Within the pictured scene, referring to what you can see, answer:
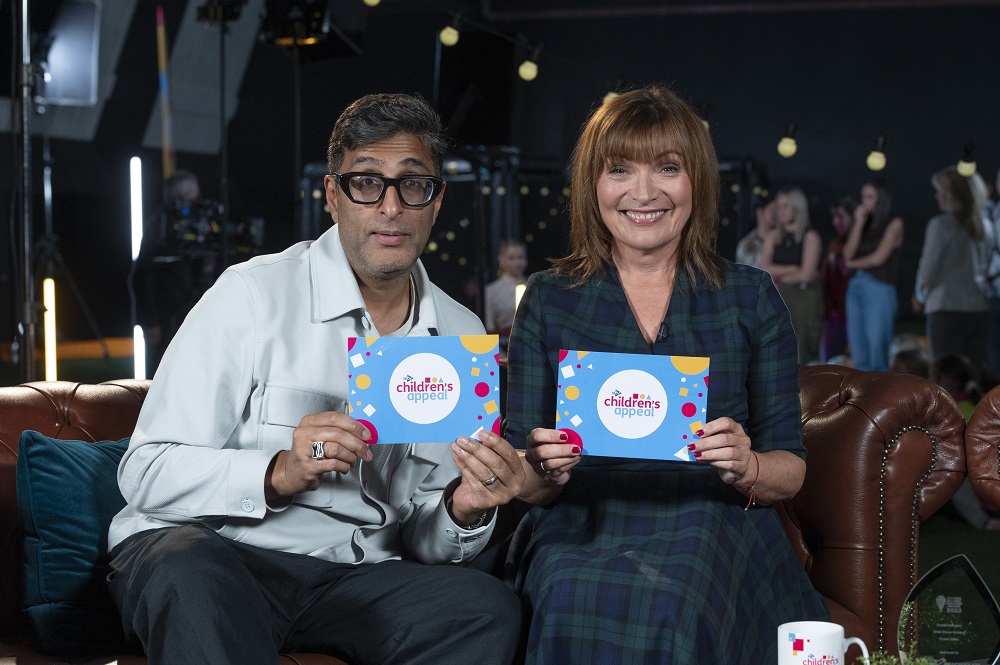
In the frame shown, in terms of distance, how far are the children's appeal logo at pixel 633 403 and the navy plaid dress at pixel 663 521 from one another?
222mm

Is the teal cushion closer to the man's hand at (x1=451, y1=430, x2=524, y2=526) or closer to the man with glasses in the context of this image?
the man with glasses

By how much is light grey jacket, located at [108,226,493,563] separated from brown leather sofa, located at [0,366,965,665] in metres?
0.38

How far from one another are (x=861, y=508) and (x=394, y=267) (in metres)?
→ 1.00

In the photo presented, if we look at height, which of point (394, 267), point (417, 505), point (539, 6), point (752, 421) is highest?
point (539, 6)

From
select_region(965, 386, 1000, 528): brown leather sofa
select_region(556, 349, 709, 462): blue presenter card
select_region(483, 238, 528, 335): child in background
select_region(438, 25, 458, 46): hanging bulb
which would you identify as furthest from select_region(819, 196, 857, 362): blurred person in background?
select_region(556, 349, 709, 462): blue presenter card

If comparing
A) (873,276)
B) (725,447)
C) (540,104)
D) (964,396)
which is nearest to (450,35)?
(873,276)

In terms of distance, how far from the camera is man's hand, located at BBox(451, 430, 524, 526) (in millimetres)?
1650

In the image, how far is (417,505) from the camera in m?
1.96

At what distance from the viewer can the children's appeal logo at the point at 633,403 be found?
1.61 m

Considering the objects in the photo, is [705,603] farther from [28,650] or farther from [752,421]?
[28,650]

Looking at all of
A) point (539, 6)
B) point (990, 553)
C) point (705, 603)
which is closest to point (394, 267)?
point (705, 603)

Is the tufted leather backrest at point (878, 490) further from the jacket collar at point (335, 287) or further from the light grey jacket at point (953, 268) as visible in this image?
the light grey jacket at point (953, 268)

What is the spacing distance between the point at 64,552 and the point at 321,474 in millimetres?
589

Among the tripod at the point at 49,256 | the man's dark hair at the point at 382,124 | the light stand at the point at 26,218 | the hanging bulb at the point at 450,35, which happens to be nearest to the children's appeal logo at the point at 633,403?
the man's dark hair at the point at 382,124
